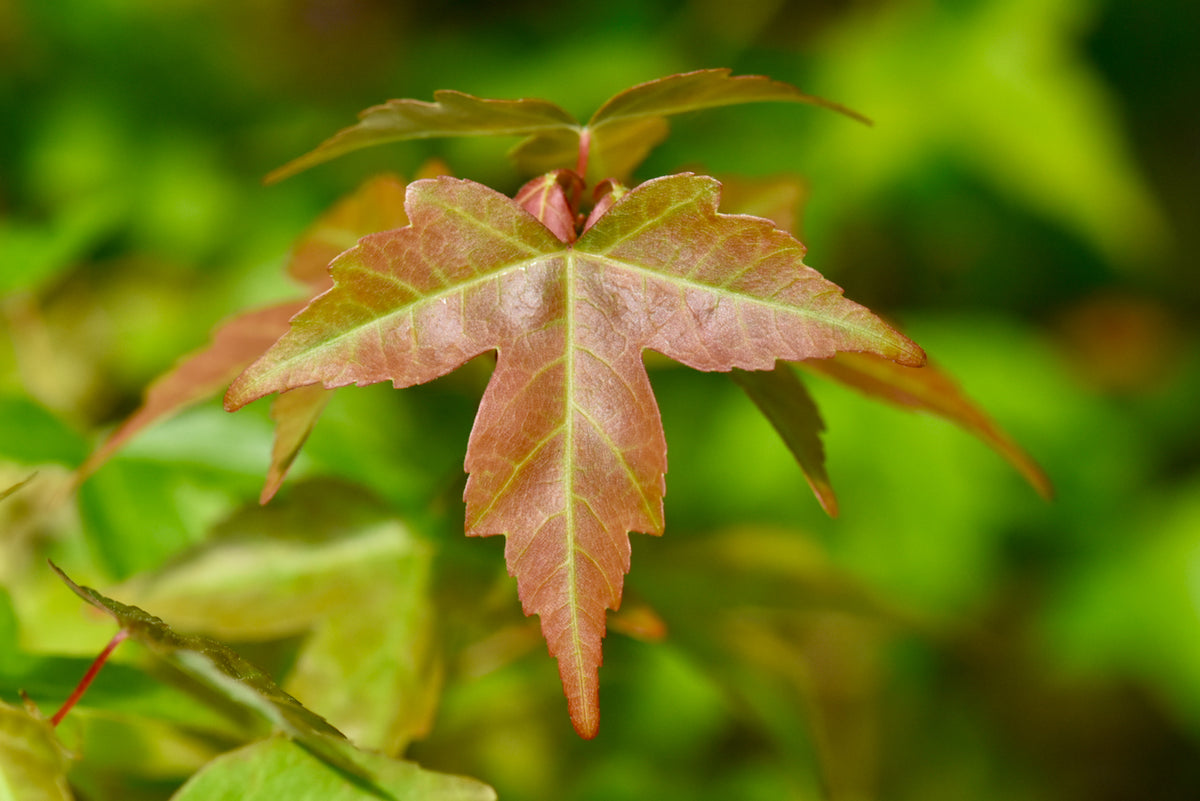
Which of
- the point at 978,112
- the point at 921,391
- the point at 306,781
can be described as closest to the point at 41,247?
the point at 306,781

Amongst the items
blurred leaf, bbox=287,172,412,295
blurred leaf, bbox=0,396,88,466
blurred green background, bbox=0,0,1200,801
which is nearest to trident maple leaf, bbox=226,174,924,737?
blurred leaf, bbox=287,172,412,295

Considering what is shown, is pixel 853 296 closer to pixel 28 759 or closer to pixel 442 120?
pixel 442 120

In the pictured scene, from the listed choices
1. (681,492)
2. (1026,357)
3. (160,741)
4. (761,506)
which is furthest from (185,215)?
(1026,357)

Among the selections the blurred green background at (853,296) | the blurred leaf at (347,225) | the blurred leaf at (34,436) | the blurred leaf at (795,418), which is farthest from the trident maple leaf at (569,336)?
the blurred green background at (853,296)

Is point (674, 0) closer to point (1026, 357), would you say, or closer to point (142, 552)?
point (1026, 357)

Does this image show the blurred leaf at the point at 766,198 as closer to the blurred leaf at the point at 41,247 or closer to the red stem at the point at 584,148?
the red stem at the point at 584,148

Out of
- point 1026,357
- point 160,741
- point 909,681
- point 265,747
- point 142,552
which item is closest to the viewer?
point 265,747
